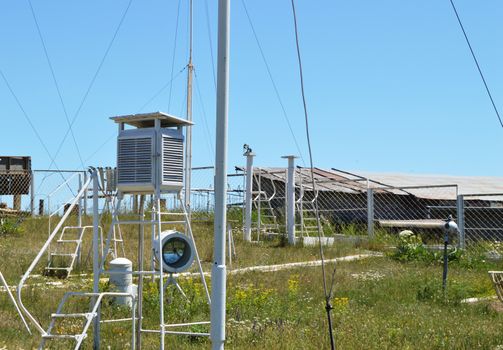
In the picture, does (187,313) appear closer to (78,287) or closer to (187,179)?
(78,287)

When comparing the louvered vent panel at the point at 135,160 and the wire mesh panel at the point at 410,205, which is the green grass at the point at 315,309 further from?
the wire mesh panel at the point at 410,205

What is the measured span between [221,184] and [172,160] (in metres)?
2.58

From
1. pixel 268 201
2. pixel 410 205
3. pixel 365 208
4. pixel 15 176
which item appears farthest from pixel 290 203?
pixel 15 176

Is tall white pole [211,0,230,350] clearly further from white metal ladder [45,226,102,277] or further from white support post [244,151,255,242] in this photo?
white support post [244,151,255,242]

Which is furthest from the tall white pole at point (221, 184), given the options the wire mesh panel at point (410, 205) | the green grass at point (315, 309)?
the wire mesh panel at point (410, 205)

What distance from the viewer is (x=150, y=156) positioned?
9.08 m

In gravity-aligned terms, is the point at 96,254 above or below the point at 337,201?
below

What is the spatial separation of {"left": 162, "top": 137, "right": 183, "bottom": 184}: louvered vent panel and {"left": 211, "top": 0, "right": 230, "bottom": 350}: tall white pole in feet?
7.84

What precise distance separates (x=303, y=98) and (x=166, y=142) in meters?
2.39

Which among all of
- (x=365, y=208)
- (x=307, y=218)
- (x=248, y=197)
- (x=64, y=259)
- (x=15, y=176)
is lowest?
(x=64, y=259)

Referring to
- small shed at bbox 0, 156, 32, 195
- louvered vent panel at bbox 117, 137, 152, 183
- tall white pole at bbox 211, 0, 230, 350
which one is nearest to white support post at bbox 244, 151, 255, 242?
small shed at bbox 0, 156, 32, 195

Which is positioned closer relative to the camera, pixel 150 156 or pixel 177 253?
pixel 150 156

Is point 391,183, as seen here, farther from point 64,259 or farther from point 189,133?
point 64,259

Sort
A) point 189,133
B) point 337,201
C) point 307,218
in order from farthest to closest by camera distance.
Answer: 1. point 337,201
2. point 189,133
3. point 307,218
